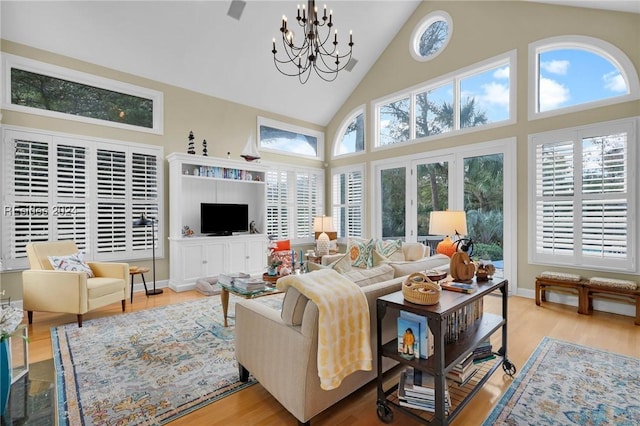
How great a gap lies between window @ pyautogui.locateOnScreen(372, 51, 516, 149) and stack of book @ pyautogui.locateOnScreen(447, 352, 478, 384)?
4126mm

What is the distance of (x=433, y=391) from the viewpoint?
1.93 metres

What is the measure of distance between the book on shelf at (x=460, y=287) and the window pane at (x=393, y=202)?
4.05m

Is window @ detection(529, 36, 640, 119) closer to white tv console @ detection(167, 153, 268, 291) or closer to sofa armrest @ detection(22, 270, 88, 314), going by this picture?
white tv console @ detection(167, 153, 268, 291)

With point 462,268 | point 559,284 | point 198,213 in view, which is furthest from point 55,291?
point 559,284

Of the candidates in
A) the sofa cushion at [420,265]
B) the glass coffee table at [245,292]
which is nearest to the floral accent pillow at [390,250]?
the sofa cushion at [420,265]

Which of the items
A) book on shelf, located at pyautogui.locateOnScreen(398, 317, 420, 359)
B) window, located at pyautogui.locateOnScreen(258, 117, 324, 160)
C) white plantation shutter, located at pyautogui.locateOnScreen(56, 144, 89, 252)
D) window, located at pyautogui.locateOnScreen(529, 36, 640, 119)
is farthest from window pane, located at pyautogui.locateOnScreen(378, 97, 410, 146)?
white plantation shutter, located at pyautogui.locateOnScreen(56, 144, 89, 252)

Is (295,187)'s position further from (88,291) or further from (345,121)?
(88,291)

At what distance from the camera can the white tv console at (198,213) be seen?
17.2 feet

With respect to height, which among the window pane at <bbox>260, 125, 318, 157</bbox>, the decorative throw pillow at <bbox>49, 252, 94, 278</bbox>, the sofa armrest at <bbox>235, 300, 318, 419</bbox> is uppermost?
the window pane at <bbox>260, 125, 318, 157</bbox>

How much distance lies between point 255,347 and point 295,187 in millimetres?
5454

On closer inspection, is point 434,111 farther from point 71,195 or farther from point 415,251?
point 71,195

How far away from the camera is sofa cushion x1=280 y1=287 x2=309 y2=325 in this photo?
189 centimetres

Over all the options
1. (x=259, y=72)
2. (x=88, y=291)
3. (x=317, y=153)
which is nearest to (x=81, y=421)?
(x=88, y=291)

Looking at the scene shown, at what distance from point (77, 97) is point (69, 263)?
258cm
